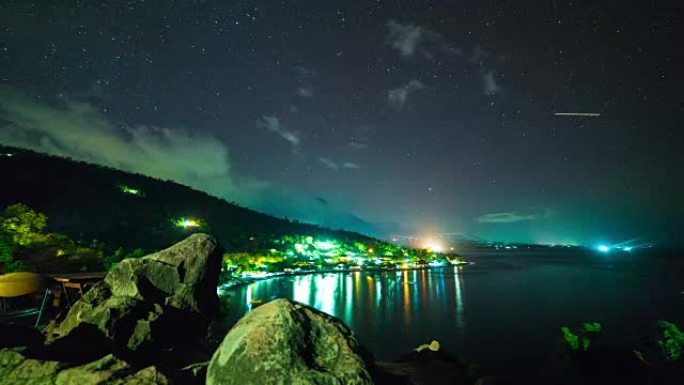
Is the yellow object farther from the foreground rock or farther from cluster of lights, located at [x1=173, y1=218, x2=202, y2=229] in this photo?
cluster of lights, located at [x1=173, y1=218, x2=202, y2=229]

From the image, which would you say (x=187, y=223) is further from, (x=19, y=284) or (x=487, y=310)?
(x=19, y=284)

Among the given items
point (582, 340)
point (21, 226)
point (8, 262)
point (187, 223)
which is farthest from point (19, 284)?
point (187, 223)

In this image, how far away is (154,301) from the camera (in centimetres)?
1802

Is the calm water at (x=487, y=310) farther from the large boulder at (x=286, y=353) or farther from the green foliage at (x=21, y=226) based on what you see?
the large boulder at (x=286, y=353)

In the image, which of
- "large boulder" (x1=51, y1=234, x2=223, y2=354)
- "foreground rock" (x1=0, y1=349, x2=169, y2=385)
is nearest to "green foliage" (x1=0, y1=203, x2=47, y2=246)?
"large boulder" (x1=51, y1=234, x2=223, y2=354)

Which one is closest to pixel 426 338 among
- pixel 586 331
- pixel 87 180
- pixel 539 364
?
pixel 539 364

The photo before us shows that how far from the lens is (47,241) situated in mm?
39344

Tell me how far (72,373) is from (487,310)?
8418cm

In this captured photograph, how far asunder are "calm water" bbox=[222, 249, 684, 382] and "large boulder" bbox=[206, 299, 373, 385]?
40.2m

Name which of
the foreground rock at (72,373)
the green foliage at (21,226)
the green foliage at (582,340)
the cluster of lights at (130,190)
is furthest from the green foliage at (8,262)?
the cluster of lights at (130,190)

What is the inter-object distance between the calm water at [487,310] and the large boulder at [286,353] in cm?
4021

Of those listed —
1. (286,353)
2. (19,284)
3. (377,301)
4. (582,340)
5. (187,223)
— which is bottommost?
(377,301)

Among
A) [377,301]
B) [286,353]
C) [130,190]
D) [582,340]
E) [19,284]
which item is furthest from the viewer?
[130,190]

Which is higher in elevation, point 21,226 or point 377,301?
point 21,226
